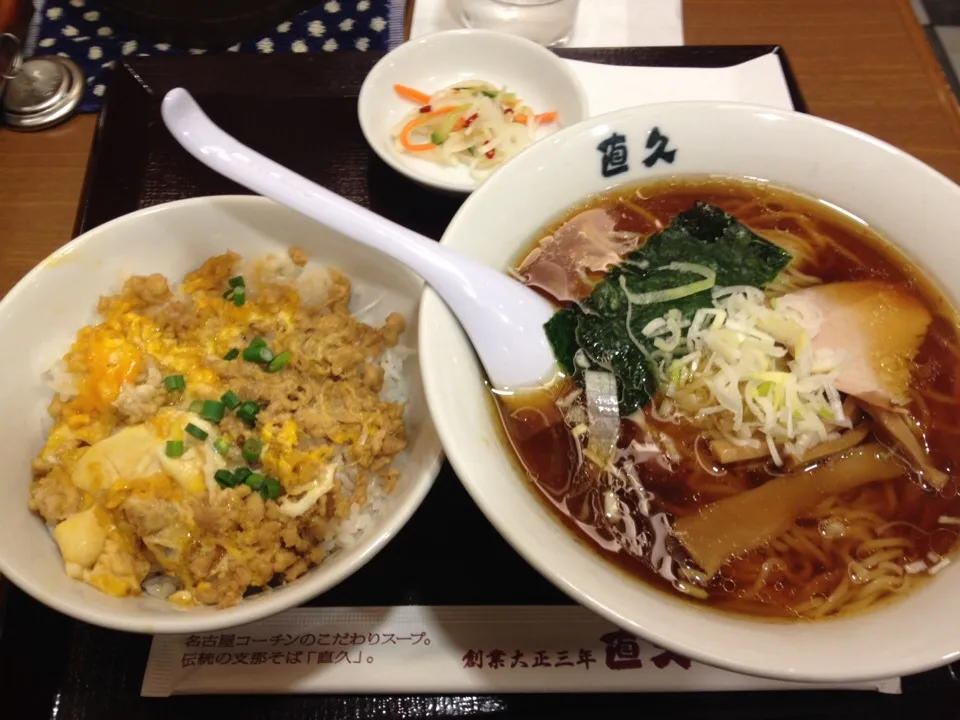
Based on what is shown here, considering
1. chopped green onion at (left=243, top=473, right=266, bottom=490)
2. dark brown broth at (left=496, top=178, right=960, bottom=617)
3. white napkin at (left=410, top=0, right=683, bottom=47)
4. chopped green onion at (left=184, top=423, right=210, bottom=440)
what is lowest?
chopped green onion at (left=243, top=473, right=266, bottom=490)

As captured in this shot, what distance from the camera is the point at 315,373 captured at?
134 cm

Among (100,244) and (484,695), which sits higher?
(100,244)

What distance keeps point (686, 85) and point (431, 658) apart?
5.62 ft

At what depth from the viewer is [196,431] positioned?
1205 mm

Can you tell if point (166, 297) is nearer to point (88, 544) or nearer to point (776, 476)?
point (88, 544)

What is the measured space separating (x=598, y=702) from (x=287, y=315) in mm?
977

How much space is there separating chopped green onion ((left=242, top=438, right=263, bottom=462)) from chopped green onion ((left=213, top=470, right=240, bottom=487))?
5cm

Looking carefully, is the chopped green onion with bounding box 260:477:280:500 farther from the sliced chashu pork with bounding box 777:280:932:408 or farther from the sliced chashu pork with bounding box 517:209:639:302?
the sliced chashu pork with bounding box 777:280:932:408

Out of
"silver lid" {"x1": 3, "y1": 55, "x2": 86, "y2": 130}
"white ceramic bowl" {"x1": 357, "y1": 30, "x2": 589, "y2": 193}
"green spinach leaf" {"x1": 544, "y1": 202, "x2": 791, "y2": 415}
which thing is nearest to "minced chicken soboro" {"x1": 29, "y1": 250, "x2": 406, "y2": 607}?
"green spinach leaf" {"x1": 544, "y1": 202, "x2": 791, "y2": 415}

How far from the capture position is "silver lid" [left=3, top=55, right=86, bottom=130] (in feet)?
6.49

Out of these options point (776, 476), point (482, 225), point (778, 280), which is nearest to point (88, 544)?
point (482, 225)

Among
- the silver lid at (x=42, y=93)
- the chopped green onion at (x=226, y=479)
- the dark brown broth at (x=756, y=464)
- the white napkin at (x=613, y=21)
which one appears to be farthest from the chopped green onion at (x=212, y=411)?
the white napkin at (x=613, y=21)

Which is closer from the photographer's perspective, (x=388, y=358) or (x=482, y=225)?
(x=482, y=225)

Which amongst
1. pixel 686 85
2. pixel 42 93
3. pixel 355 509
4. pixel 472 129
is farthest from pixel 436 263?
pixel 42 93
